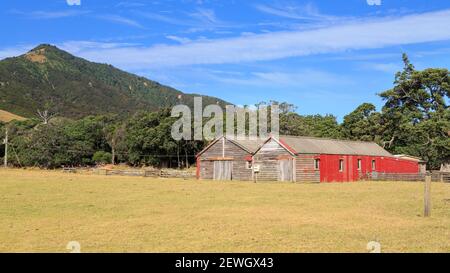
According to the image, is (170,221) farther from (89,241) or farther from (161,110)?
(161,110)

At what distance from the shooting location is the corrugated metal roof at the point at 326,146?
49134mm

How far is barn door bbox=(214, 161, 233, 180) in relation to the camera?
54312mm

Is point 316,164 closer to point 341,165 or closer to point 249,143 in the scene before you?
point 341,165

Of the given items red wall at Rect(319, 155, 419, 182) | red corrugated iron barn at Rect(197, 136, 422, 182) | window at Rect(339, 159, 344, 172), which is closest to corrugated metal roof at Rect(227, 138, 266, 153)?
red corrugated iron barn at Rect(197, 136, 422, 182)

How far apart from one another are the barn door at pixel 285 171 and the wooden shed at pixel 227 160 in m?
4.14

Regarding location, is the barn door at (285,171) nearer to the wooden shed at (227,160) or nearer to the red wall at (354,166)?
the red wall at (354,166)

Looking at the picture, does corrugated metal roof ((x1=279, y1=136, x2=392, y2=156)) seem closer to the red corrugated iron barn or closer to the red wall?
the red corrugated iron barn

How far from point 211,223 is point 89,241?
4.70 meters

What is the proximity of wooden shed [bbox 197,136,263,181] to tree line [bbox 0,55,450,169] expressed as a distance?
23.9m

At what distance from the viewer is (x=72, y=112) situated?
187125 mm

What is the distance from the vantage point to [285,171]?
48750mm

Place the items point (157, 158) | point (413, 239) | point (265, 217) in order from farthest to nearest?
point (157, 158) → point (265, 217) → point (413, 239)

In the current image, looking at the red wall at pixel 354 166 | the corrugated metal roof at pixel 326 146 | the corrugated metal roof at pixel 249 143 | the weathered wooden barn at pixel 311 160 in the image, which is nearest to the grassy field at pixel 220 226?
the weathered wooden barn at pixel 311 160
